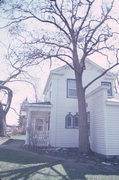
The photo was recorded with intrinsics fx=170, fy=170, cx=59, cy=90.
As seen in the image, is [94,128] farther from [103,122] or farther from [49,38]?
[49,38]

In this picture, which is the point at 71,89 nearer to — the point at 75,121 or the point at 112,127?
the point at 75,121

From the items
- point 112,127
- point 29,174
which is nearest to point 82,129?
point 112,127

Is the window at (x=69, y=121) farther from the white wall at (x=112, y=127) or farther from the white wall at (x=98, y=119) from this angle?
the white wall at (x=112, y=127)

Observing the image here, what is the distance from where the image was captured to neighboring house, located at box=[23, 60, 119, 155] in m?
10.3

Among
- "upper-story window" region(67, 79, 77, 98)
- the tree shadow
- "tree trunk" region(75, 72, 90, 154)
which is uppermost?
"upper-story window" region(67, 79, 77, 98)

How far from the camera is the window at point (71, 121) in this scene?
553 inches

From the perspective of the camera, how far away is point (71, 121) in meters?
14.2

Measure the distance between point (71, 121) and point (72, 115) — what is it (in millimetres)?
507

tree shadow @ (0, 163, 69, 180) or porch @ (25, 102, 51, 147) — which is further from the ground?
porch @ (25, 102, 51, 147)

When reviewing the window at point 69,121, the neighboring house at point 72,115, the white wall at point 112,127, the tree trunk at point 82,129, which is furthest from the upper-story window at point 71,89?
the white wall at point 112,127

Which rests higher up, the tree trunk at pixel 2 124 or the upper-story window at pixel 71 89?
the upper-story window at pixel 71 89

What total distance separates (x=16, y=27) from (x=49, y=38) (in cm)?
272

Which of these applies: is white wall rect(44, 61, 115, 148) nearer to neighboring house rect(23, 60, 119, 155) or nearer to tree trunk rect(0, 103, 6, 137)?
neighboring house rect(23, 60, 119, 155)

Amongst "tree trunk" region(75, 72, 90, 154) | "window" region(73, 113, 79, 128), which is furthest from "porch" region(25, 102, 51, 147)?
"tree trunk" region(75, 72, 90, 154)
